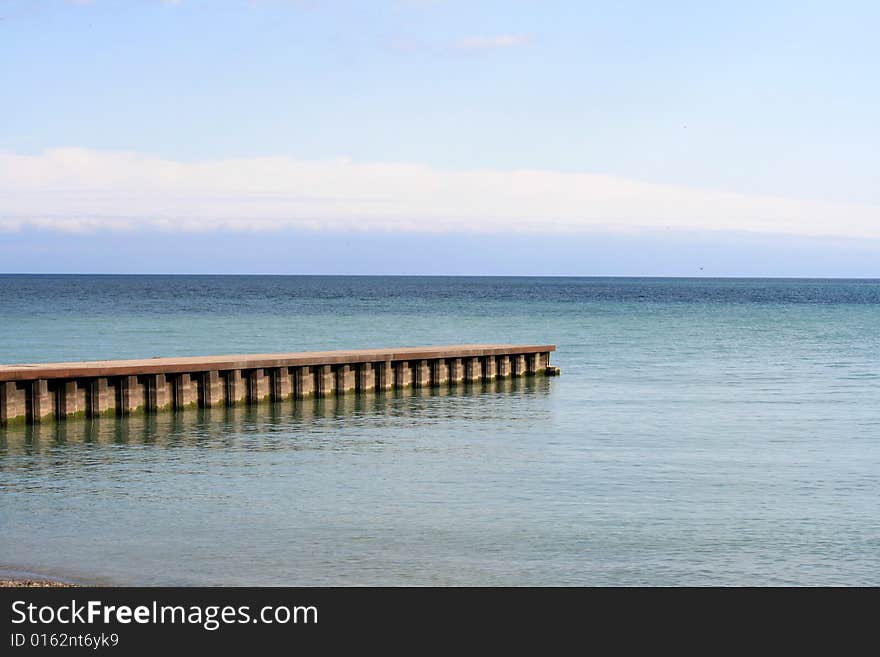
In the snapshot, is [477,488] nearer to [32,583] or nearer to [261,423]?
[32,583]

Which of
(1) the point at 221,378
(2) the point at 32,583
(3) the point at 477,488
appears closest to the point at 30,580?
(2) the point at 32,583

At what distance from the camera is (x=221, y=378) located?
3416cm

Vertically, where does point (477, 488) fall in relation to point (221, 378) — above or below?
below

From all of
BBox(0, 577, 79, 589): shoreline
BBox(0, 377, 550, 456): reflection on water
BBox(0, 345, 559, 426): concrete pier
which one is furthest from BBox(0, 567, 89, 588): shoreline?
BBox(0, 345, 559, 426): concrete pier

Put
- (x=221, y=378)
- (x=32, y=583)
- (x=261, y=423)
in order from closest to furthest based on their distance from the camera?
(x=32, y=583) < (x=261, y=423) < (x=221, y=378)

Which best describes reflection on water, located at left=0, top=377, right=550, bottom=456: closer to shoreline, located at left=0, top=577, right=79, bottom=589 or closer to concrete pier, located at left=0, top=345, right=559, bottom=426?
concrete pier, located at left=0, top=345, right=559, bottom=426

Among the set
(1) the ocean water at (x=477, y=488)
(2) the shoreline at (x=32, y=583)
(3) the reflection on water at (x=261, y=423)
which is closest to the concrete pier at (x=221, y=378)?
(3) the reflection on water at (x=261, y=423)

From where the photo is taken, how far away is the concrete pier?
2972 centimetres

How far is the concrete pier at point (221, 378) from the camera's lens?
2972 centimetres

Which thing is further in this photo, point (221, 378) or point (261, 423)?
point (221, 378)
